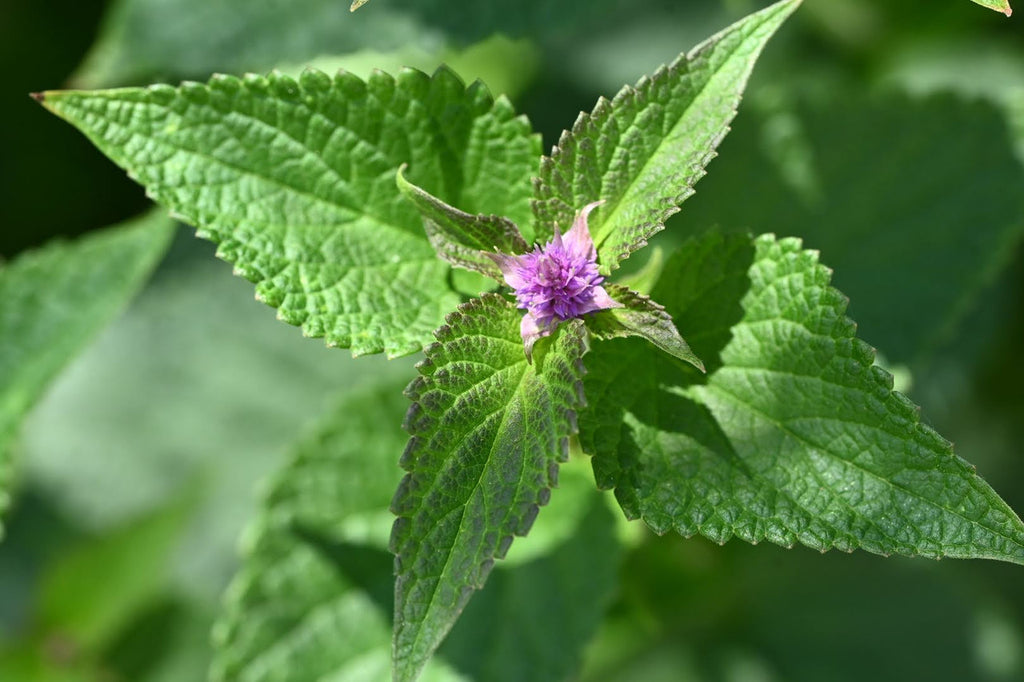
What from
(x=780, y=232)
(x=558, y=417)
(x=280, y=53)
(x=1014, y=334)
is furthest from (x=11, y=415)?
(x=1014, y=334)

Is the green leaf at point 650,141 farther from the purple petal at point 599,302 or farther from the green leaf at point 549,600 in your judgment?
the green leaf at point 549,600

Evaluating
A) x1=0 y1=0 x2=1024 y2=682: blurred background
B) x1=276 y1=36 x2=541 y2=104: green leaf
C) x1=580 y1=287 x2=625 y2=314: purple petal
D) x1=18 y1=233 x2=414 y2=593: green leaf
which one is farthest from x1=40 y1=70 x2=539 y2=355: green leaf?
x1=276 y1=36 x2=541 y2=104: green leaf

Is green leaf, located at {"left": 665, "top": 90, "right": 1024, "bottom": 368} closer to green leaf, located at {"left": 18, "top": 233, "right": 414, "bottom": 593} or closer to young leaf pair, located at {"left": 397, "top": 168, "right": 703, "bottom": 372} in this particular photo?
young leaf pair, located at {"left": 397, "top": 168, "right": 703, "bottom": 372}

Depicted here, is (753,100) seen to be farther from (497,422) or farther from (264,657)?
(264,657)

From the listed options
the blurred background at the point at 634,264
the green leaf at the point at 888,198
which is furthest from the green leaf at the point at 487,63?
the green leaf at the point at 888,198

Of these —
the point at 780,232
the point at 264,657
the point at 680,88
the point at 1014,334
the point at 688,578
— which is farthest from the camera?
the point at 1014,334
